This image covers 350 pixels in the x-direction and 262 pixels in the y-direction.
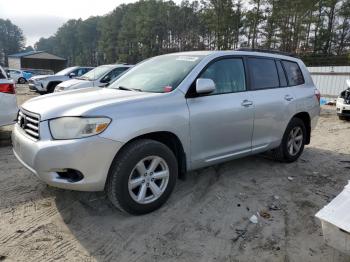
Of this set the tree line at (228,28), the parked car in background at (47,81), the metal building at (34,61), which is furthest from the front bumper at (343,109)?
the metal building at (34,61)

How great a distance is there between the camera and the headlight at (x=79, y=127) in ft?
10.1

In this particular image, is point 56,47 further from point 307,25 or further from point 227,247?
point 227,247

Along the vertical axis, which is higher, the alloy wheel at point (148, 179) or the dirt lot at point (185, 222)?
the alloy wheel at point (148, 179)

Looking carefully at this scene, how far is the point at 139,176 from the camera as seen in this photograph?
3484 mm

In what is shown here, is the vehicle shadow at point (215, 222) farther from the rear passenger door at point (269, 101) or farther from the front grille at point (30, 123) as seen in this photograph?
the front grille at point (30, 123)

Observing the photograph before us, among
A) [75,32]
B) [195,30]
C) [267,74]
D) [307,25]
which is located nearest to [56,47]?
[75,32]

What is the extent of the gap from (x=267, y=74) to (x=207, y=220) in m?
2.55

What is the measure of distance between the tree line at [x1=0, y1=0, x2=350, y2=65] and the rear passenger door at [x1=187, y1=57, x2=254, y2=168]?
24.7 meters

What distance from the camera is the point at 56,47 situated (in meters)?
115

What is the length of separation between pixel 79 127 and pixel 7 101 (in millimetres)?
3921

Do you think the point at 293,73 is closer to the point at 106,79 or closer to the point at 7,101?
the point at 7,101

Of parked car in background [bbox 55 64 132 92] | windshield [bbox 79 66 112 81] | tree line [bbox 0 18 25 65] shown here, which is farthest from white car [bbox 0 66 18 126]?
tree line [bbox 0 18 25 65]

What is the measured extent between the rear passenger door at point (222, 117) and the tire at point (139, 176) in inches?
16.7

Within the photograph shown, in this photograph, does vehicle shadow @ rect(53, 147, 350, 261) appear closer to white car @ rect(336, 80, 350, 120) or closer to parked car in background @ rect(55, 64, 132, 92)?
white car @ rect(336, 80, 350, 120)
